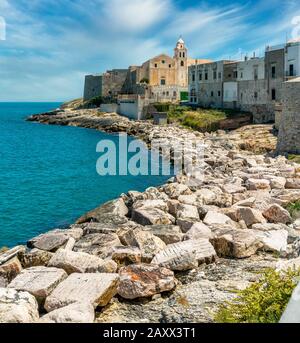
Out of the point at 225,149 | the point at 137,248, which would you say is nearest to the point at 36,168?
the point at 225,149

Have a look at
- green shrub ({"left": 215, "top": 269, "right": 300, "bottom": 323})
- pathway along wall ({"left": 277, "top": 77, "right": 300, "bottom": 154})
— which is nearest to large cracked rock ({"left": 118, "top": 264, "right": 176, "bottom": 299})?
green shrub ({"left": 215, "top": 269, "right": 300, "bottom": 323})

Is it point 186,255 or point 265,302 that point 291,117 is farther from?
point 265,302

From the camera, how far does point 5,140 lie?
58.3 meters

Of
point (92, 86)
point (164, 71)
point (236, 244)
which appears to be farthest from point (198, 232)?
point (92, 86)

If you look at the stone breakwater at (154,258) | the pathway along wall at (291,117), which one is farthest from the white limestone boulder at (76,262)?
the pathway along wall at (291,117)

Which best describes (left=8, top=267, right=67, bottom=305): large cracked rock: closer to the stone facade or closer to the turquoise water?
the turquoise water

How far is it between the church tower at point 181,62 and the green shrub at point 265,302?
68143 millimetres

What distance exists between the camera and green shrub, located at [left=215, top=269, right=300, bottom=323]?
547 cm

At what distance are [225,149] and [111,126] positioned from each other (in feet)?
94.6

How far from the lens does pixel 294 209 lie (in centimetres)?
1268

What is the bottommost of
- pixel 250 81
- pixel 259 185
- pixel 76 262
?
pixel 76 262

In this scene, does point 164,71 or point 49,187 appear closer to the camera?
point 49,187

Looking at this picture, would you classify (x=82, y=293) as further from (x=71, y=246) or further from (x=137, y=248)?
(x=71, y=246)

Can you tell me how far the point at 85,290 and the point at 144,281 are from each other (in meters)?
1.03
